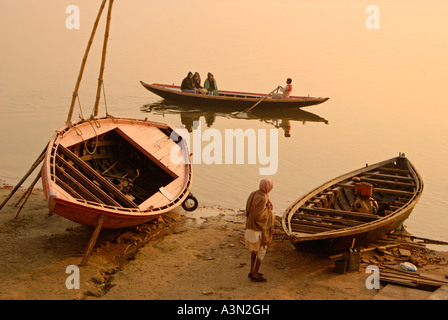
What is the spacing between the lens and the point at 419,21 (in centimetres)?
6219

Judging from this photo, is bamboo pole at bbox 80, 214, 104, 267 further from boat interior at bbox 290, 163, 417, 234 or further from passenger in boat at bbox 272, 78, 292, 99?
passenger in boat at bbox 272, 78, 292, 99

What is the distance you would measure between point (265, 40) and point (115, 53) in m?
14.9

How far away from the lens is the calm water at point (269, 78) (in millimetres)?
16703

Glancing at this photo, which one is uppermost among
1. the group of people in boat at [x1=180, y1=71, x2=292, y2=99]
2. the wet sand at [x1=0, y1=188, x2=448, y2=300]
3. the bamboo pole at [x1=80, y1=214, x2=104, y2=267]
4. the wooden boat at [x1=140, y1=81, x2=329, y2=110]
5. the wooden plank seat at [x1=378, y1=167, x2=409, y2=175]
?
the group of people in boat at [x1=180, y1=71, x2=292, y2=99]

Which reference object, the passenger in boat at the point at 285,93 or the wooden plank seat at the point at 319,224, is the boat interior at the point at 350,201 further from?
the passenger in boat at the point at 285,93

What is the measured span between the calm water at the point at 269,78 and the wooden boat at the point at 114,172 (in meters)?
1.99

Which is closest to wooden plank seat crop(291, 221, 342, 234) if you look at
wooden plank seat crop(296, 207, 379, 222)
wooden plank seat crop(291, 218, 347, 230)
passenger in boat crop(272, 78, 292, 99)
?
wooden plank seat crop(291, 218, 347, 230)

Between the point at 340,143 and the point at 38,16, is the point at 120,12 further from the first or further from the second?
the point at 340,143

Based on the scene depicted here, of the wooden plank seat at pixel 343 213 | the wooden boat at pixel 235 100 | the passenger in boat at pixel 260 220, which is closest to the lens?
the passenger in boat at pixel 260 220

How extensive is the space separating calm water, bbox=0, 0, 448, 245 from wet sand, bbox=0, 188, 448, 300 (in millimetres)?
3355

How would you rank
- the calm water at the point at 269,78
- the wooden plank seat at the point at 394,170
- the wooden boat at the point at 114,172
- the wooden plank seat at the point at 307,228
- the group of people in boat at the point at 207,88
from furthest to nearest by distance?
the group of people in boat at the point at 207,88, the calm water at the point at 269,78, the wooden plank seat at the point at 394,170, the wooden plank seat at the point at 307,228, the wooden boat at the point at 114,172

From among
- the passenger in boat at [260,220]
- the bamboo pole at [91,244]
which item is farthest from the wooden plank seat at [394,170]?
the bamboo pole at [91,244]

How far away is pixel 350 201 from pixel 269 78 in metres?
22.0

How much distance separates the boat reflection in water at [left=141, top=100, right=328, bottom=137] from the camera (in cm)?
2367
